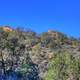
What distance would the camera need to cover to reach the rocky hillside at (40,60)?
38.2 m

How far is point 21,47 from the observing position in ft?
181

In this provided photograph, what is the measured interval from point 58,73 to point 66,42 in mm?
35432

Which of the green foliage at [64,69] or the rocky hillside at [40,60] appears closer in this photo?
the green foliage at [64,69]

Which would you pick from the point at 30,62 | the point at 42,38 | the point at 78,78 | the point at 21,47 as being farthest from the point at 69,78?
the point at 42,38

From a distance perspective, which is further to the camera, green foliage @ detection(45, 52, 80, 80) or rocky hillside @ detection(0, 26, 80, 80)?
rocky hillside @ detection(0, 26, 80, 80)

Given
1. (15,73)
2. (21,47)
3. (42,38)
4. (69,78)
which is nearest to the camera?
(69,78)

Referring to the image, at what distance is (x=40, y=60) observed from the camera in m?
53.7

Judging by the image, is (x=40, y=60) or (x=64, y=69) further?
(x=40, y=60)

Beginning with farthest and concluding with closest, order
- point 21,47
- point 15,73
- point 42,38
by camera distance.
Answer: point 42,38 → point 21,47 → point 15,73

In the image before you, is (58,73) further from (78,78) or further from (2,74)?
(2,74)

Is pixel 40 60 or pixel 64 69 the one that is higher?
pixel 40 60

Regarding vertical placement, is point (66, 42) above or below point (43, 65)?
above

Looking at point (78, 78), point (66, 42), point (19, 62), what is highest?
point (66, 42)

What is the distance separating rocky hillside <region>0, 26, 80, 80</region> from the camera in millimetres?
38250
